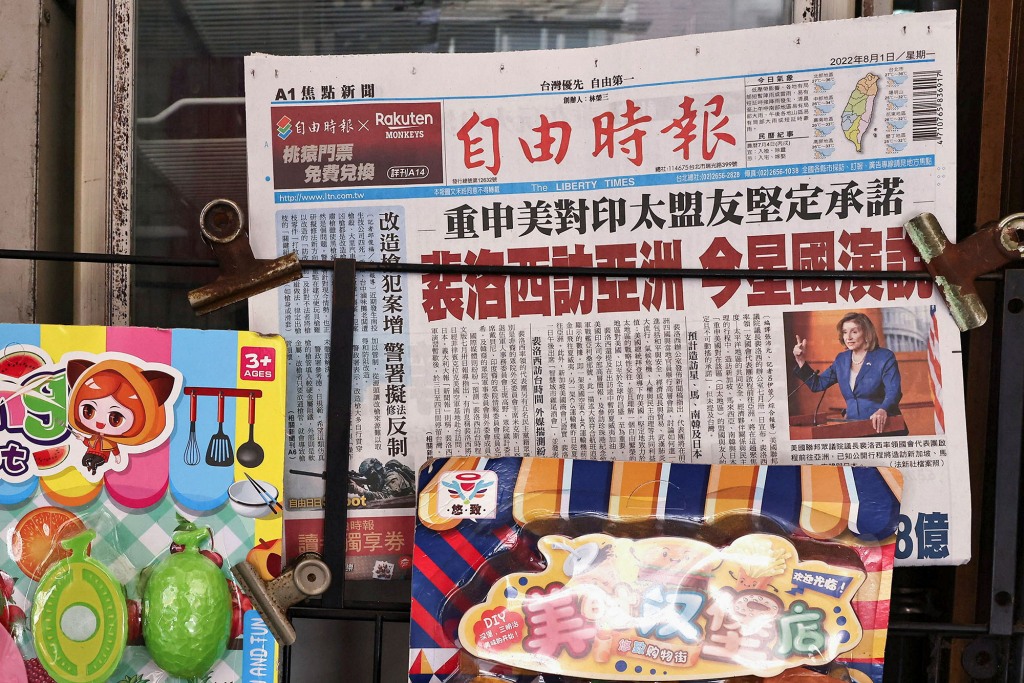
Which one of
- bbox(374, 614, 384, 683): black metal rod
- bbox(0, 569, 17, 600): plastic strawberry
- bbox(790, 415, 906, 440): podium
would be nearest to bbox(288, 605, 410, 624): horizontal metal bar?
bbox(374, 614, 384, 683): black metal rod

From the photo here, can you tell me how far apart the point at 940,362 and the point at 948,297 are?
59mm

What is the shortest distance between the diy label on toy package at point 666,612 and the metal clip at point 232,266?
0.34m

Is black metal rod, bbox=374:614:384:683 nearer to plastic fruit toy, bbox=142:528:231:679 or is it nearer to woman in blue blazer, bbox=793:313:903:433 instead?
plastic fruit toy, bbox=142:528:231:679

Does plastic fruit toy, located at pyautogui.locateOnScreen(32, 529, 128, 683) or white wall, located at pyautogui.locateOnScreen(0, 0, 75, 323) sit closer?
plastic fruit toy, located at pyautogui.locateOnScreen(32, 529, 128, 683)

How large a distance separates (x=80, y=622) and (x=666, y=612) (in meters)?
0.49

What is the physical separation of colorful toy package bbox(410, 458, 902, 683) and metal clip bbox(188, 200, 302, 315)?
228mm

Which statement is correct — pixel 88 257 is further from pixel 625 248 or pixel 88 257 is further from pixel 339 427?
pixel 625 248

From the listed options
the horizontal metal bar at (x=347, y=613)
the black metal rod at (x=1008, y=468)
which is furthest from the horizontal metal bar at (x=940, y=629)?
the horizontal metal bar at (x=347, y=613)

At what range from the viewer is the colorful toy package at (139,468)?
58 centimetres

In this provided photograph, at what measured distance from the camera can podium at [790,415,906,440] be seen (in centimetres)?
61

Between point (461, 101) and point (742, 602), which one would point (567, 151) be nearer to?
point (461, 101)

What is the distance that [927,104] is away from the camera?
1.99 feet

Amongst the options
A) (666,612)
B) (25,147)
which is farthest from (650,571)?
(25,147)

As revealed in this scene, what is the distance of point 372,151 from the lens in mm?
631
